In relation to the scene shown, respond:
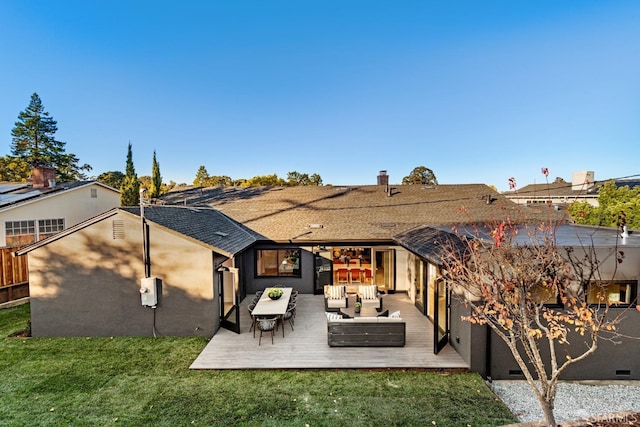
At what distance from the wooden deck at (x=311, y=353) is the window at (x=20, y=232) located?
10.9m

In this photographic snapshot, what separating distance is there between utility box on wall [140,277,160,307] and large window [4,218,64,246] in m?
8.88

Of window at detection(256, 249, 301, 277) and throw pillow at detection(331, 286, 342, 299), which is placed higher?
window at detection(256, 249, 301, 277)

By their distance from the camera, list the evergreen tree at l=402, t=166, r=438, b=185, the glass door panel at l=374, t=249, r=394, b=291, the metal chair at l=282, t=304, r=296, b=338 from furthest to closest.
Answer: the evergreen tree at l=402, t=166, r=438, b=185
the glass door panel at l=374, t=249, r=394, b=291
the metal chair at l=282, t=304, r=296, b=338

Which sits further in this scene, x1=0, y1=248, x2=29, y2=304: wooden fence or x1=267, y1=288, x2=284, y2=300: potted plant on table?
x1=0, y1=248, x2=29, y2=304: wooden fence

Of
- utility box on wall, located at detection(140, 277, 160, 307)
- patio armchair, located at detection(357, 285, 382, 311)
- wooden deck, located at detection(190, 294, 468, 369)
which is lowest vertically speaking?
wooden deck, located at detection(190, 294, 468, 369)

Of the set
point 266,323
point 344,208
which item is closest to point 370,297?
point 266,323

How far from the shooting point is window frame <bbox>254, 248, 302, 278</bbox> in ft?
46.5

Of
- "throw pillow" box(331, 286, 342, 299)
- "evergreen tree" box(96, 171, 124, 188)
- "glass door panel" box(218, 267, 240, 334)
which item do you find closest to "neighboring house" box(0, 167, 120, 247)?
"glass door panel" box(218, 267, 240, 334)

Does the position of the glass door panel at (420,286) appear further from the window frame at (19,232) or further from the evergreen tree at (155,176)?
the evergreen tree at (155,176)

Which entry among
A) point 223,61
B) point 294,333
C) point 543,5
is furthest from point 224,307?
point 543,5

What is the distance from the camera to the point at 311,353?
8.12 meters

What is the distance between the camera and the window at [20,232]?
502 inches

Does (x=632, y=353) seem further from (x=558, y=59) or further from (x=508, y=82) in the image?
(x=508, y=82)

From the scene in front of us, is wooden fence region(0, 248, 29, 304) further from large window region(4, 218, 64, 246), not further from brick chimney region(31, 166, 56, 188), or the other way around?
brick chimney region(31, 166, 56, 188)
